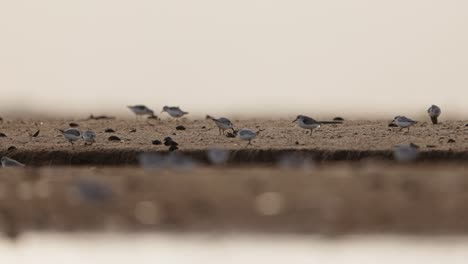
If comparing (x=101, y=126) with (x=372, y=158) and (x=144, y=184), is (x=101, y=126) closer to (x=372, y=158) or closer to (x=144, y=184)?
(x=372, y=158)

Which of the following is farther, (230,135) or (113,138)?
(230,135)

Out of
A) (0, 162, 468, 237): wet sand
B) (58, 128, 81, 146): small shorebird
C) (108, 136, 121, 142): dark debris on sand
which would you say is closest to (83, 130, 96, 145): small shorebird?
(58, 128, 81, 146): small shorebird

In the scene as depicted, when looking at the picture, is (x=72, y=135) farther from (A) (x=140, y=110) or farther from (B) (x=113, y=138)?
(A) (x=140, y=110)

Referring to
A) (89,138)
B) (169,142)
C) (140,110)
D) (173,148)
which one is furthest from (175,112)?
(173,148)

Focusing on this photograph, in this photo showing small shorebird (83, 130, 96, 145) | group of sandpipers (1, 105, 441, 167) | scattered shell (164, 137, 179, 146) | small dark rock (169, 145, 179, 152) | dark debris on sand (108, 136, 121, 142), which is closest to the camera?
group of sandpipers (1, 105, 441, 167)

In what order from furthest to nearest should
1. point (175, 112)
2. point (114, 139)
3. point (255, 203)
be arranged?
point (175, 112)
point (114, 139)
point (255, 203)

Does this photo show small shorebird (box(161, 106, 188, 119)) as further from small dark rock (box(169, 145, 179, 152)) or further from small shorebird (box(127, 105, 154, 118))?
small dark rock (box(169, 145, 179, 152))

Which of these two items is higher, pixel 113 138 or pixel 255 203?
pixel 255 203

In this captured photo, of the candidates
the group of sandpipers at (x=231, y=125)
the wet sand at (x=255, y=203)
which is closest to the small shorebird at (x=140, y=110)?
the group of sandpipers at (x=231, y=125)
